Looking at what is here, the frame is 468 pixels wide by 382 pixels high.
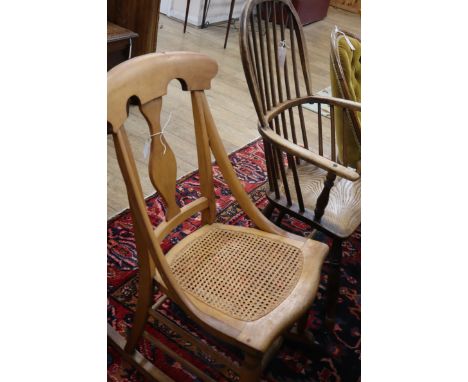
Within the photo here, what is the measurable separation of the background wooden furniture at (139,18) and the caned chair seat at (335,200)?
4.96ft

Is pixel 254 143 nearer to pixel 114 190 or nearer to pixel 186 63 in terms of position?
pixel 114 190

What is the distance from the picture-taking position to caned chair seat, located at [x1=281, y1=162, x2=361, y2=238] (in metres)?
1.54

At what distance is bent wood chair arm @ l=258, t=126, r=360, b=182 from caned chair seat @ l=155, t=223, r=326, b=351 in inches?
9.2

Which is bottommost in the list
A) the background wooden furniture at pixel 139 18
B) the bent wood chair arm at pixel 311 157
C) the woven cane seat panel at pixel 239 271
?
the woven cane seat panel at pixel 239 271

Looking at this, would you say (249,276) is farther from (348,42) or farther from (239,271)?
(348,42)

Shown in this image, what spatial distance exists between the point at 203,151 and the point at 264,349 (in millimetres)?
592

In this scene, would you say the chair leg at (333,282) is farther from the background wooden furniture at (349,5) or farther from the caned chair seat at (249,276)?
the background wooden furniture at (349,5)

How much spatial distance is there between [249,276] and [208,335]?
45cm

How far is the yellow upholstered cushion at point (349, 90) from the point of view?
1854 mm

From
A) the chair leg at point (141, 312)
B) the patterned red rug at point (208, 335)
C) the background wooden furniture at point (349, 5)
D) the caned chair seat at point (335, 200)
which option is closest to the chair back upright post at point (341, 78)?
the caned chair seat at point (335, 200)

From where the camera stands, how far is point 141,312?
1303mm

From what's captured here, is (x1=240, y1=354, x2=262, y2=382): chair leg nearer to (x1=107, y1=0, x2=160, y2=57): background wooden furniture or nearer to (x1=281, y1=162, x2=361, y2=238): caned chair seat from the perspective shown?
(x1=281, y1=162, x2=361, y2=238): caned chair seat

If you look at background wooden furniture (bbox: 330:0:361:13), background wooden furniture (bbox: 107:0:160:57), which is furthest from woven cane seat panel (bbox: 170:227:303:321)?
background wooden furniture (bbox: 330:0:361:13)

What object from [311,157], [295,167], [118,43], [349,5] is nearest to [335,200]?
[295,167]
